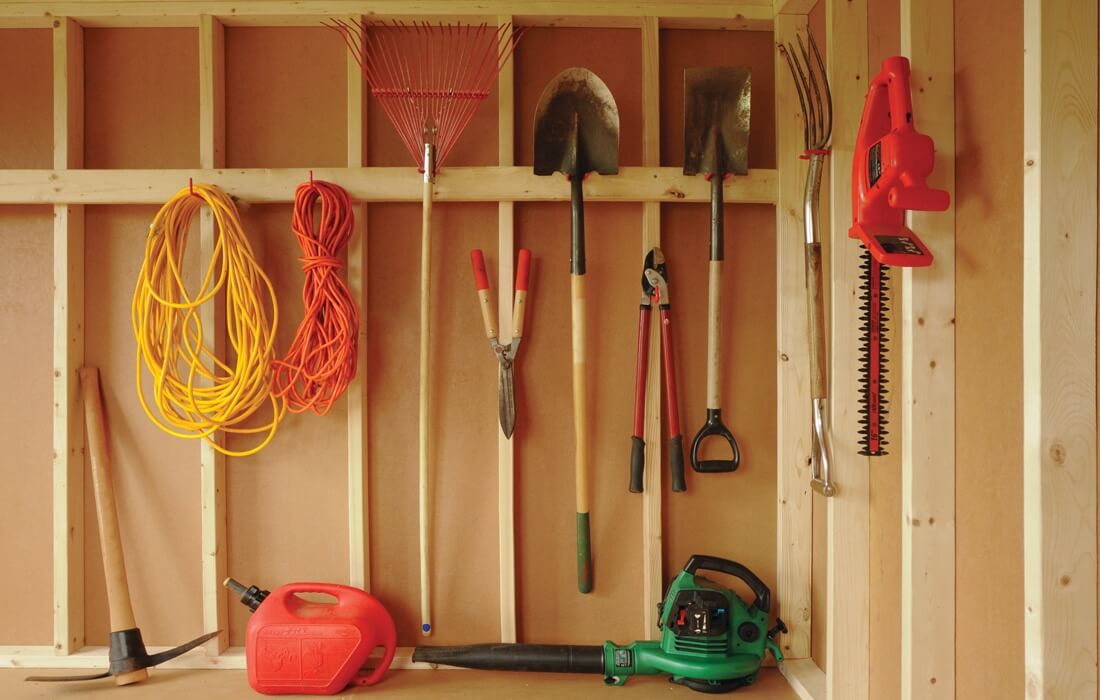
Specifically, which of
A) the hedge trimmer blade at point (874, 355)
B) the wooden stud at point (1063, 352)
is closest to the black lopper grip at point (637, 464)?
the hedge trimmer blade at point (874, 355)

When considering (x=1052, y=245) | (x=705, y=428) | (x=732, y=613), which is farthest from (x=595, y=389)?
(x=1052, y=245)

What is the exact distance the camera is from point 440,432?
2301 millimetres

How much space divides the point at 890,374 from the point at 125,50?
8.56 ft

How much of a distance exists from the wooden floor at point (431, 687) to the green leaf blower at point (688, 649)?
0.12 feet

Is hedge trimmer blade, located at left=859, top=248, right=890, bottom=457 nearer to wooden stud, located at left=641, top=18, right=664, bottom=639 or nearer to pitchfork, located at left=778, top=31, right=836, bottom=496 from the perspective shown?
pitchfork, located at left=778, top=31, right=836, bottom=496

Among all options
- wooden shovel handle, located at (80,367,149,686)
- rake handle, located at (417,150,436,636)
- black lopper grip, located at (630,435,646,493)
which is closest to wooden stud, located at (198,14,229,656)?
wooden shovel handle, located at (80,367,149,686)

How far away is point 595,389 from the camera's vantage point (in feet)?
7.59

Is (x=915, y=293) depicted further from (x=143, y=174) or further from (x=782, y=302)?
(x=143, y=174)

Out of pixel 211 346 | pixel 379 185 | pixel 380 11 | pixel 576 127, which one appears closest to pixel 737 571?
pixel 576 127

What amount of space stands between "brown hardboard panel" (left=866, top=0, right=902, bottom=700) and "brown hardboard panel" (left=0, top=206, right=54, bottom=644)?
255 cm

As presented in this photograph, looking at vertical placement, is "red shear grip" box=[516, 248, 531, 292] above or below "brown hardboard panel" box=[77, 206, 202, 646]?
above

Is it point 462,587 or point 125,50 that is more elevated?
point 125,50

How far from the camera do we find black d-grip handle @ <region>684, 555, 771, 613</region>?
2096 mm

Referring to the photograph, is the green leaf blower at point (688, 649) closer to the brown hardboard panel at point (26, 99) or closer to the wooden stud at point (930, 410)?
the wooden stud at point (930, 410)
